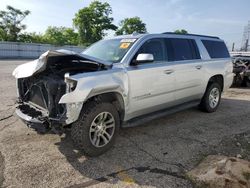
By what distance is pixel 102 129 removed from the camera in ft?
13.6

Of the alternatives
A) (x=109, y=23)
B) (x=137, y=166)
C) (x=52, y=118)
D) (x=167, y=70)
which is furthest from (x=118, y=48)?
(x=109, y=23)

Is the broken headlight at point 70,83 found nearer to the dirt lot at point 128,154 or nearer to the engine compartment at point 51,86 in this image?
the engine compartment at point 51,86

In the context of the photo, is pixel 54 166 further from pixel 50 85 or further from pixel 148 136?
pixel 148 136

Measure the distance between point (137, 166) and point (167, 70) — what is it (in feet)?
6.98

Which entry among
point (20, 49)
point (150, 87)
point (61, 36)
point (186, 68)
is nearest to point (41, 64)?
point (150, 87)

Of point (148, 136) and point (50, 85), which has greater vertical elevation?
point (50, 85)

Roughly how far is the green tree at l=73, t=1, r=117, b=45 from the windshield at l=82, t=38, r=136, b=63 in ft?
163

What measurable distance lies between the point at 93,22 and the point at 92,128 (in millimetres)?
53676

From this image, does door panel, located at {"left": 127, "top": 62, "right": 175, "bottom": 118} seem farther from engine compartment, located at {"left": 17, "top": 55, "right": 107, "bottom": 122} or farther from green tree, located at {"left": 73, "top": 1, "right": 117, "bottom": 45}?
green tree, located at {"left": 73, "top": 1, "right": 117, "bottom": 45}

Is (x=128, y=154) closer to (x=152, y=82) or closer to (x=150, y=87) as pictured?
(x=150, y=87)

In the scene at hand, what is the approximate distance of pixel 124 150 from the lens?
441 cm

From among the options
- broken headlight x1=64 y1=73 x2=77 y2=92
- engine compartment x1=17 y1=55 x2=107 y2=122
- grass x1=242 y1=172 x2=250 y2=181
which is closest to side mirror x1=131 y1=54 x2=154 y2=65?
engine compartment x1=17 y1=55 x2=107 y2=122

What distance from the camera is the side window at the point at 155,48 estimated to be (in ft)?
16.1

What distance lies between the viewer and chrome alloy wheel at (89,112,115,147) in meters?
4.04
